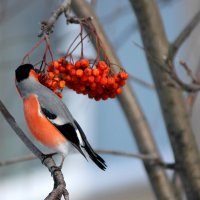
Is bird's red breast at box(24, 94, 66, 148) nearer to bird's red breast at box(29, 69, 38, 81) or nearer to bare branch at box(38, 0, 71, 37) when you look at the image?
bird's red breast at box(29, 69, 38, 81)

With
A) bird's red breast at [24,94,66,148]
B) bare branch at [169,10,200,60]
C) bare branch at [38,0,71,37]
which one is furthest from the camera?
bare branch at [169,10,200,60]

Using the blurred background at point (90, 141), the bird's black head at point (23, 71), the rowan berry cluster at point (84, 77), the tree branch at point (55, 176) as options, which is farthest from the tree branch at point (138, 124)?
the blurred background at point (90, 141)

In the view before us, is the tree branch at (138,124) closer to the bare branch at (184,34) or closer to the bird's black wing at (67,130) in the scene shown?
the bare branch at (184,34)

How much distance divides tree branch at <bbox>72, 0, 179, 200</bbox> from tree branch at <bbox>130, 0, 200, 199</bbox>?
0.74ft

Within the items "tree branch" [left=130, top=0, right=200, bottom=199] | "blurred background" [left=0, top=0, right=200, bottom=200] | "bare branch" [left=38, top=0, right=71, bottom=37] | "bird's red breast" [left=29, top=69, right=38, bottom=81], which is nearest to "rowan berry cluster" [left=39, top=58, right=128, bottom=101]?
"bird's red breast" [left=29, top=69, right=38, bottom=81]

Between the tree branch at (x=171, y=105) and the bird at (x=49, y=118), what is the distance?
1.76 ft

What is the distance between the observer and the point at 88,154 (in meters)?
2.46

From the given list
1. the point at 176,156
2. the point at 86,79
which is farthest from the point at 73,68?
the point at 176,156

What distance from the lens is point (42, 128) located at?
8.32ft

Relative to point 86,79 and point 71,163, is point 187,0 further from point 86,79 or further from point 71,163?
point 86,79

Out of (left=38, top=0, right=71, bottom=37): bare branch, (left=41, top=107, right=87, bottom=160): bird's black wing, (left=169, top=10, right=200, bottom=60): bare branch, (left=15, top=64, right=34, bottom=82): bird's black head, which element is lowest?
(left=41, top=107, right=87, bottom=160): bird's black wing

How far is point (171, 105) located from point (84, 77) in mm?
744

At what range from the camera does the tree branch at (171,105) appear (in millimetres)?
2875

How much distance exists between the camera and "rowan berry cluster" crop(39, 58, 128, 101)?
90.3 inches
